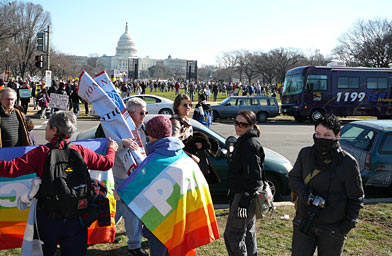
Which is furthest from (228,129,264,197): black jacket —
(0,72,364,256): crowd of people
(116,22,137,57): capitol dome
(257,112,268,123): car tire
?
(116,22,137,57): capitol dome

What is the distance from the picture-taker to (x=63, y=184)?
3100 mm

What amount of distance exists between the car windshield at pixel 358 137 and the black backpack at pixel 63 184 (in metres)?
5.92

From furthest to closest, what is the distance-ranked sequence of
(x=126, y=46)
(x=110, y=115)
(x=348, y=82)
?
(x=126, y=46)
(x=348, y=82)
(x=110, y=115)

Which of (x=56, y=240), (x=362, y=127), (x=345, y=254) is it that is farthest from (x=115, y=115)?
(x=362, y=127)

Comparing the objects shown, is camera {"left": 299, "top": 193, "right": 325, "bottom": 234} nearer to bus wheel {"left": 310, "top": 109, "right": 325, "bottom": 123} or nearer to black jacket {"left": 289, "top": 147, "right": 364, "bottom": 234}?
black jacket {"left": 289, "top": 147, "right": 364, "bottom": 234}

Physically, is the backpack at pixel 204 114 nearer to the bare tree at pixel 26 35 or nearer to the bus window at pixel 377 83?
the bus window at pixel 377 83

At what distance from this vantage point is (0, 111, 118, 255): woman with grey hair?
3109mm

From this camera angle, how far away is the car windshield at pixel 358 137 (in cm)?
764

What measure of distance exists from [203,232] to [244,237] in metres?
0.62

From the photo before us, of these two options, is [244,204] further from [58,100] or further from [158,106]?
[158,106]

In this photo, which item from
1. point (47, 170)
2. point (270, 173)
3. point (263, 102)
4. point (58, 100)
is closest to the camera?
point (47, 170)

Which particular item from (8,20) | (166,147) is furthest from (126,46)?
(166,147)

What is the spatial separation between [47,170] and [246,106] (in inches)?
805

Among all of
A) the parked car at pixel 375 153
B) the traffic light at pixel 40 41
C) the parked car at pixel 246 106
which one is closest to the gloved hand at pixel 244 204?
the parked car at pixel 375 153
